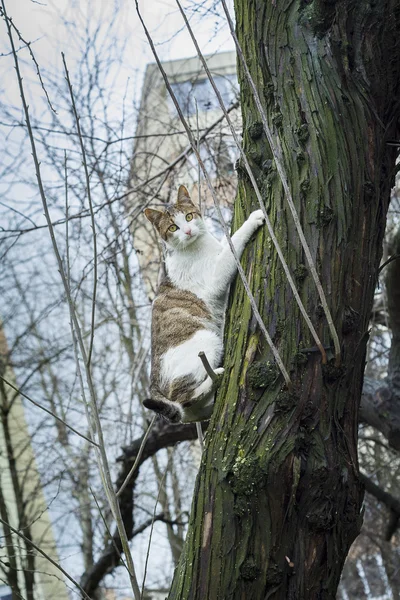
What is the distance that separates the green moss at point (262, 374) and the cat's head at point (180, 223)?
1454 millimetres

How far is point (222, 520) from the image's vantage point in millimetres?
1748

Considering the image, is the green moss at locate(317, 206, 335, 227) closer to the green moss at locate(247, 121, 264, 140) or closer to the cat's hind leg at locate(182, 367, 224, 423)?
the green moss at locate(247, 121, 264, 140)

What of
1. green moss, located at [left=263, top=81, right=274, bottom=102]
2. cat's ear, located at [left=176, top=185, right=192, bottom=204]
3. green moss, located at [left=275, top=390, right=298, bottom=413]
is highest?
cat's ear, located at [left=176, top=185, right=192, bottom=204]

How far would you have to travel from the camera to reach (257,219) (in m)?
2.20

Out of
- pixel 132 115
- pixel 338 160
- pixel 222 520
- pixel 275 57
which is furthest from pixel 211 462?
pixel 132 115

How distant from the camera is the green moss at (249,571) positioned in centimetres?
167

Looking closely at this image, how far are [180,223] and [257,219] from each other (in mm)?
1143

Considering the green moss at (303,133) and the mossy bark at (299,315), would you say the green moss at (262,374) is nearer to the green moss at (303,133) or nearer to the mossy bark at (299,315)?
the mossy bark at (299,315)

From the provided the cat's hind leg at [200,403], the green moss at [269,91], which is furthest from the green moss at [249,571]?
the green moss at [269,91]

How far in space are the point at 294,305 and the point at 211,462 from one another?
539mm

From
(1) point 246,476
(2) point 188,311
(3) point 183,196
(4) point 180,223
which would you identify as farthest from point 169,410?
(3) point 183,196

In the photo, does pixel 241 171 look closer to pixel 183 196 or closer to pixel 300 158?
pixel 300 158

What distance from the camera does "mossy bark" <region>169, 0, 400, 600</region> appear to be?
5.66 feet

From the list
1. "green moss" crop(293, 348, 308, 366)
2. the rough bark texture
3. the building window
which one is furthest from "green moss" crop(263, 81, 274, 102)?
the rough bark texture
